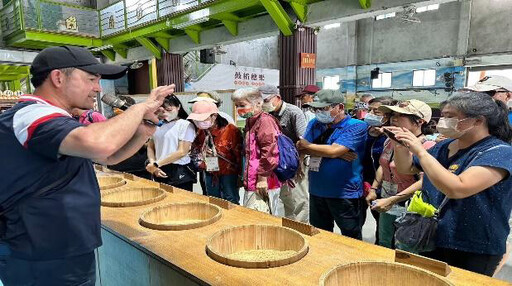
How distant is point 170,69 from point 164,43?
67cm

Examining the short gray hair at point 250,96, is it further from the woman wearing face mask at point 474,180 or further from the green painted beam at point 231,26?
the green painted beam at point 231,26

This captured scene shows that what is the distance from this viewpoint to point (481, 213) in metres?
1.29

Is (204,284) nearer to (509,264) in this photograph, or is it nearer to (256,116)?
(256,116)

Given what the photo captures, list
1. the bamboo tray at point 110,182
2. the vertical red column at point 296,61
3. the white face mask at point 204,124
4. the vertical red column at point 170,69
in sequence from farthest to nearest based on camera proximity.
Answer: the vertical red column at point 170,69 → the vertical red column at point 296,61 → the white face mask at point 204,124 → the bamboo tray at point 110,182

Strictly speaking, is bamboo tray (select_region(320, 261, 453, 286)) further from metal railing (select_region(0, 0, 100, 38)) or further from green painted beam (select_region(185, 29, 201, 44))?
metal railing (select_region(0, 0, 100, 38))

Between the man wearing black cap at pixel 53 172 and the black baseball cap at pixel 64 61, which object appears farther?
the black baseball cap at pixel 64 61

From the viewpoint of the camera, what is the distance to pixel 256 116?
227 centimetres

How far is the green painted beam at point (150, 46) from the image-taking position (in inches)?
335

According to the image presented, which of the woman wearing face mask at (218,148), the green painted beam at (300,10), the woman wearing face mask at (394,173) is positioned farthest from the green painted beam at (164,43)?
the woman wearing face mask at (394,173)

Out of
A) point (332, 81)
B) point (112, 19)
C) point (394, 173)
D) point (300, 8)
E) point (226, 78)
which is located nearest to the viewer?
point (394, 173)

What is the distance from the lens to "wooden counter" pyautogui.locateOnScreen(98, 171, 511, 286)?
1.05 meters

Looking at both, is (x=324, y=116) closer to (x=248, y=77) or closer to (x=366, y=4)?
(x=366, y=4)

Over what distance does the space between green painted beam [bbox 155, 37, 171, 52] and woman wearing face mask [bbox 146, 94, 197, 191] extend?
20.7ft

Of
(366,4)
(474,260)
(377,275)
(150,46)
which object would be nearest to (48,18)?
(150,46)
